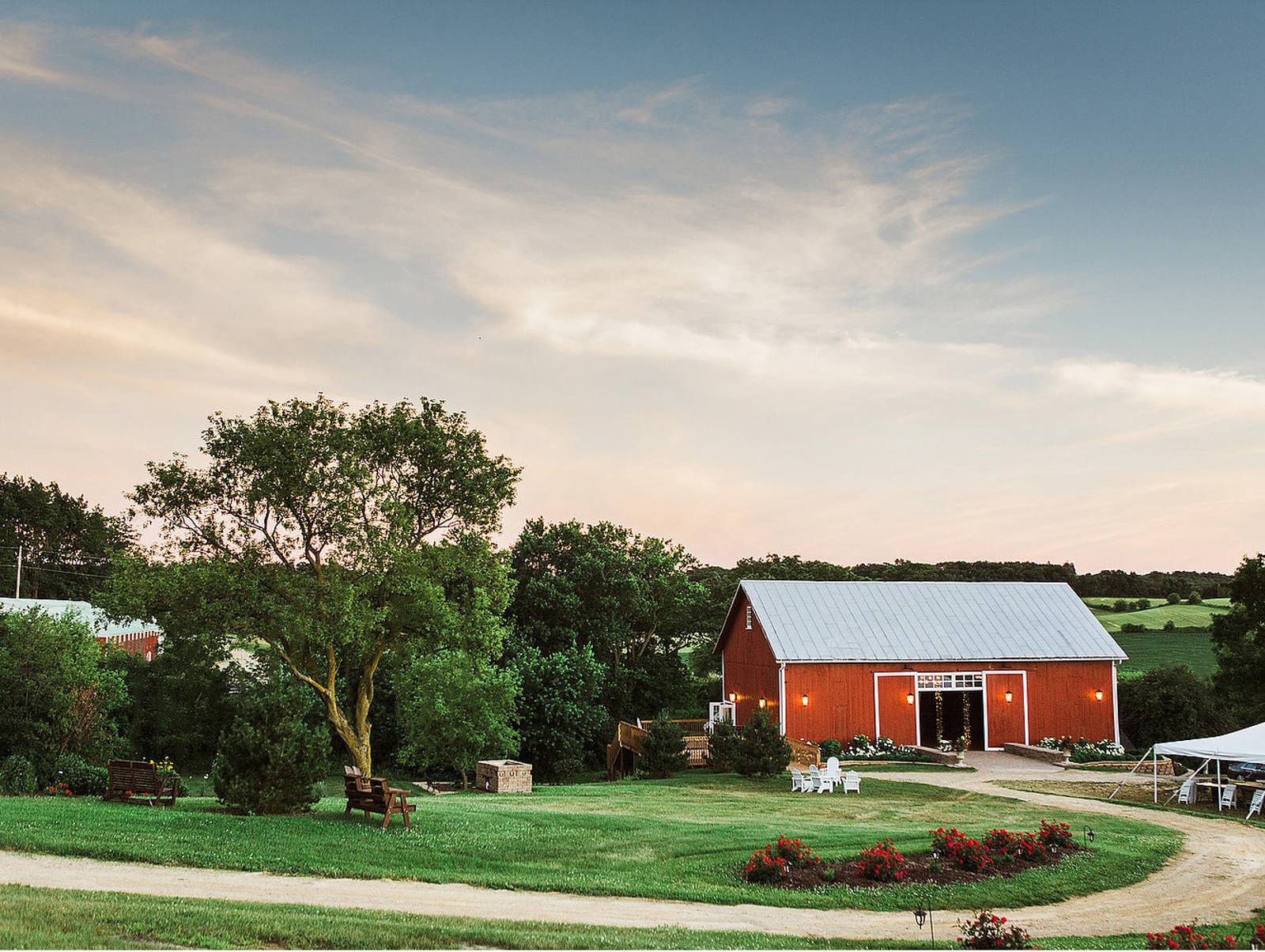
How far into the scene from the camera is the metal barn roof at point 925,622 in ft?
110

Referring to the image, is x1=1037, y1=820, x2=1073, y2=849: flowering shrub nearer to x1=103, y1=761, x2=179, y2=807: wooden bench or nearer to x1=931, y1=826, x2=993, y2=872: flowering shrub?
x1=931, y1=826, x2=993, y2=872: flowering shrub

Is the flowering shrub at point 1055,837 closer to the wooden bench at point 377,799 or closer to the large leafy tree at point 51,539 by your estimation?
the wooden bench at point 377,799

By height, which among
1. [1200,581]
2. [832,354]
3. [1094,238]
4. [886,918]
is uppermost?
[1094,238]

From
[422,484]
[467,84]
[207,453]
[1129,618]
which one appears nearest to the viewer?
[467,84]

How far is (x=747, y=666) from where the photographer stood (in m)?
36.4

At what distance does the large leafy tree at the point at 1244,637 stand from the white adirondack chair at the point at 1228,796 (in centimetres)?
1237

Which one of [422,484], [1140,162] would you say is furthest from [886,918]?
[1140,162]

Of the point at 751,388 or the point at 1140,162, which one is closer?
the point at 1140,162

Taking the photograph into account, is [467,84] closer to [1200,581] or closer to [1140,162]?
[1140,162]

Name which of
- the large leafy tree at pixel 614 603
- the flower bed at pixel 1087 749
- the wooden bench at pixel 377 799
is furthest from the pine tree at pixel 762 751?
the large leafy tree at pixel 614 603

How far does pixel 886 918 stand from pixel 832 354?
20.8 meters

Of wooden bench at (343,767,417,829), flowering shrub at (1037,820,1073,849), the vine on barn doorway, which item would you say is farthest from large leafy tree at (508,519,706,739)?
flowering shrub at (1037,820,1073,849)

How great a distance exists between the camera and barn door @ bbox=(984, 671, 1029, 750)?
3378 centimetres

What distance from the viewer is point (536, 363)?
96.1 ft
